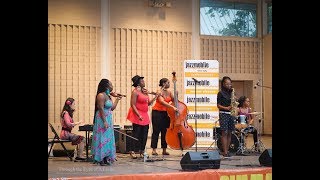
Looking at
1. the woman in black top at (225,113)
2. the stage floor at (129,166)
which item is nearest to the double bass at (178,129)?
the stage floor at (129,166)

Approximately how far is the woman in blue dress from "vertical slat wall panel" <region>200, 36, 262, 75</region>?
4.39 metres

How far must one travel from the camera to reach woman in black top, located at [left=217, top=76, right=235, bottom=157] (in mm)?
6648

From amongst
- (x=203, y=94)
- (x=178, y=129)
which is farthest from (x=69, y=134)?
(x=203, y=94)

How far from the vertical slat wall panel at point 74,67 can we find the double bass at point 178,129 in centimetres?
329

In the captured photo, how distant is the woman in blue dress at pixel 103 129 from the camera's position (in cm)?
579

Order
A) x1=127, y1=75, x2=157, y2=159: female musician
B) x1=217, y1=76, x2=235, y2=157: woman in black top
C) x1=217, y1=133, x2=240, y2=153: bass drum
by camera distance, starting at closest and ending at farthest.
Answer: x1=127, y1=75, x2=157, y2=159: female musician, x1=217, y1=76, x2=235, y2=157: woman in black top, x1=217, y1=133, x2=240, y2=153: bass drum

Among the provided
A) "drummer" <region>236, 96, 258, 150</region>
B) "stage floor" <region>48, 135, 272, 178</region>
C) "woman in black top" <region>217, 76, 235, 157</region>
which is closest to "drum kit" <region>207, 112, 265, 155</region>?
"drummer" <region>236, 96, 258, 150</region>

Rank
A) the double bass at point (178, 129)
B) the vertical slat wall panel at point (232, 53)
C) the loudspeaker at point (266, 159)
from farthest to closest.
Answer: the vertical slat wall panel at point (232, 53), the double bass at point (178, 129), the loudspeaker at point (266, 159)

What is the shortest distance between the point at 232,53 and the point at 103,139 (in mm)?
4835

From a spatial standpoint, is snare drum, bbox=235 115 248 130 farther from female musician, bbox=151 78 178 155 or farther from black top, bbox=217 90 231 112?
female musician, bbox=151 78 178 155

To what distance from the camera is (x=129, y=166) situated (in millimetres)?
5848

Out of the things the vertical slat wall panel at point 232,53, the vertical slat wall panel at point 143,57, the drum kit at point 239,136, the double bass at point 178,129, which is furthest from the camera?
the vertical slat wall panel at point 232,53

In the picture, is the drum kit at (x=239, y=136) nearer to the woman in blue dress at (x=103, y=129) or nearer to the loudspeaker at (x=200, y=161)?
the loudspeaker at (x=200, y=161)

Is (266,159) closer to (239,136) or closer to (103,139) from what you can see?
(239,136)
